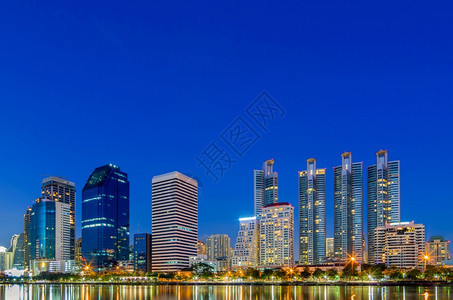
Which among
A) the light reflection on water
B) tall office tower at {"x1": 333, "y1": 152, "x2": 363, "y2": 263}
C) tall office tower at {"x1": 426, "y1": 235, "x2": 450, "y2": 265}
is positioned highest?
tall office tower at {"x1": 333, "y1": 152, "x2": 363, "y2": 263}

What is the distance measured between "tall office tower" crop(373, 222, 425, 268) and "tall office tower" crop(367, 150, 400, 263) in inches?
598

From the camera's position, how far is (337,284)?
→ 97.4 metres

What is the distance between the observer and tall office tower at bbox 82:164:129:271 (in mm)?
175650

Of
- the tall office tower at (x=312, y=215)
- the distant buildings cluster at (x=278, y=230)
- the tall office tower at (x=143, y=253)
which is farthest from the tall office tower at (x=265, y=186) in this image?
the tall office tower at (x=143, y=253)

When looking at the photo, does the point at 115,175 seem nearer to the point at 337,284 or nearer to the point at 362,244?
the point at 362,244

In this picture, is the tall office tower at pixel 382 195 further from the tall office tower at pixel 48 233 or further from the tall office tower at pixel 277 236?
the tall office tower at pixel 48 233

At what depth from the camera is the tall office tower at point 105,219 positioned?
6915 inches

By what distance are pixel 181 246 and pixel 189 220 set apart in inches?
387

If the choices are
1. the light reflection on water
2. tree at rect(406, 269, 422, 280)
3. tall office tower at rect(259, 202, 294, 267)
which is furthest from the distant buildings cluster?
the light reflection on water

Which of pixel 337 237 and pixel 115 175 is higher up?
pixel 115 175

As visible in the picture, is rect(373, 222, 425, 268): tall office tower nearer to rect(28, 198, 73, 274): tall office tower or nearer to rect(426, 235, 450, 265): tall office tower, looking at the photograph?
rect(426, 235, 450, 265): tall office tower

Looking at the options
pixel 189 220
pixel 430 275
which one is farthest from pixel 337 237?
pixel 430 275

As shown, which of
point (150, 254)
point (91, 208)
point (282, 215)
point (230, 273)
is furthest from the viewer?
point (91, 208)

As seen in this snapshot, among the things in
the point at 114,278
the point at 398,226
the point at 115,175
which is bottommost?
the point at 114,278
